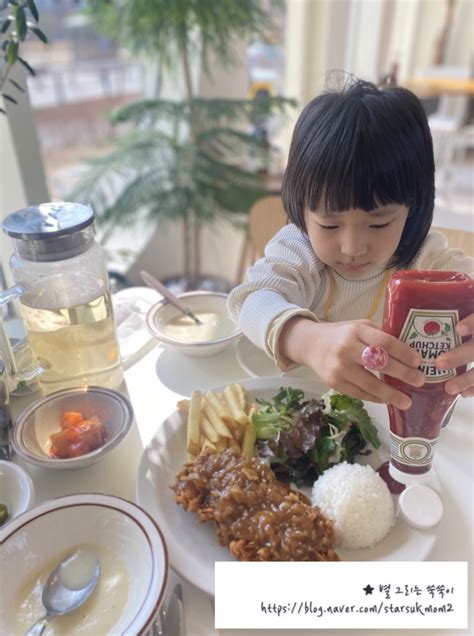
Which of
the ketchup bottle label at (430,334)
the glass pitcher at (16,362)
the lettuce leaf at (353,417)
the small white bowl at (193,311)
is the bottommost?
the small white bowl at (193,311)

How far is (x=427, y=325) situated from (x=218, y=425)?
324 millimetres

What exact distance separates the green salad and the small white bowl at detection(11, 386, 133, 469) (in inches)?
7.6

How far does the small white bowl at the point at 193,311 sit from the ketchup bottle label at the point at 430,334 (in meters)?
0.44

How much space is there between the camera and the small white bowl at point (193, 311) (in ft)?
2.86

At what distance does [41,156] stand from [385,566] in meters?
1.35

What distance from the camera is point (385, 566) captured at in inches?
20.9

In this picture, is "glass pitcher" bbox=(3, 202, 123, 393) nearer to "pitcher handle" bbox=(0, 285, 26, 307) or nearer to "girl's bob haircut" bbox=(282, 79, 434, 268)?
"pitcher handle" bbox=(0, 285, 26, 307)

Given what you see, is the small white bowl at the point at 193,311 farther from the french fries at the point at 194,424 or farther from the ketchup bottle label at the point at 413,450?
the ketchup bottle label at the point at 413,450

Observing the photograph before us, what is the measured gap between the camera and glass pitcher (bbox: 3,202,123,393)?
26.5 inches

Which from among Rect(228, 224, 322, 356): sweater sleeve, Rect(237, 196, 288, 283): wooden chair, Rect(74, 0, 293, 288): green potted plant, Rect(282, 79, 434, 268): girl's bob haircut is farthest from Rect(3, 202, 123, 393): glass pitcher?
Rect(74, 0, 293, 288): green potted plant

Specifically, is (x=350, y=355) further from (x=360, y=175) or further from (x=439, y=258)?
(x=439, y=258)

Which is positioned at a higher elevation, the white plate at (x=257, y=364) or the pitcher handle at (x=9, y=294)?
the pitcher handle at (x=9, y=294)

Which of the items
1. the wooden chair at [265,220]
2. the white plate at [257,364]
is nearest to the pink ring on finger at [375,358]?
the white plate at [257,364]

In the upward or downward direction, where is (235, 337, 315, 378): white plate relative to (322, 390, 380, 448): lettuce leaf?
downward
